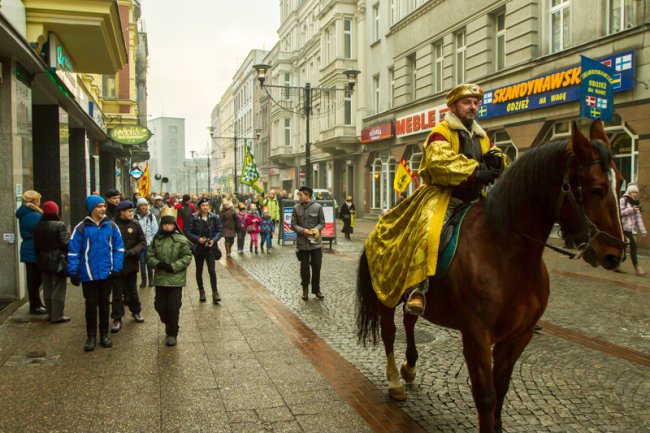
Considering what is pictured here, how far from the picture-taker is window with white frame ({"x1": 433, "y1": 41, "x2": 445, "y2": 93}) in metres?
25.4

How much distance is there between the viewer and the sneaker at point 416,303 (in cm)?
398

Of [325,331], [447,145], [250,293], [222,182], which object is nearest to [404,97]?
[250,293]

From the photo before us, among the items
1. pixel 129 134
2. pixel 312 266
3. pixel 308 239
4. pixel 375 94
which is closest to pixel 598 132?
pixel 308 239

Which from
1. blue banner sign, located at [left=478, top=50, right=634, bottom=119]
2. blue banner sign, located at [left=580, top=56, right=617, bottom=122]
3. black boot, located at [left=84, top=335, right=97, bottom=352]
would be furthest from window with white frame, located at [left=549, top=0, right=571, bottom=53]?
black boot, located at [left=84, top=335, right=97, bottom=352]

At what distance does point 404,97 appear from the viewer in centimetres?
2855

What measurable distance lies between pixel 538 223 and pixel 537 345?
11.3 ft

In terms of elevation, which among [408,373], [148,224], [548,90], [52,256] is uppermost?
[548,90]

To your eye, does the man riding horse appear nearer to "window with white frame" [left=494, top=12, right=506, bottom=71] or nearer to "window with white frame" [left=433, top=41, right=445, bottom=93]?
"window with white frame" [left=494, top=12, right=506, bottom=71]

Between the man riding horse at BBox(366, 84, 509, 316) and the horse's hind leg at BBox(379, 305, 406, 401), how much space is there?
46 centimetres

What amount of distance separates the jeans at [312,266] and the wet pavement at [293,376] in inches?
36.2

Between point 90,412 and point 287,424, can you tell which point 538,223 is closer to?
point 287,424

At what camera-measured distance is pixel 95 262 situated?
653cm

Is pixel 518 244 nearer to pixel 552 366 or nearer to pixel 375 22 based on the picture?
pixel 552 366

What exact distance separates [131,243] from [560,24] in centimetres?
1586
